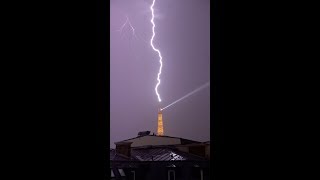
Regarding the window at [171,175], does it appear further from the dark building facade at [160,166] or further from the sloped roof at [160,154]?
the sloped roof at [160,154]

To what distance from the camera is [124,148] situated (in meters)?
5.74

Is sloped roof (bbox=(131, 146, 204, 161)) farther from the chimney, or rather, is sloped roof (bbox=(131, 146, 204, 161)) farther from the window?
the window

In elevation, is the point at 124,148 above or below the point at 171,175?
above

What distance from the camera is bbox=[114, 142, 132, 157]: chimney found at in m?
5.66

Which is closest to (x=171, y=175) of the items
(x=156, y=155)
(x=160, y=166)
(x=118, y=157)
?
(x=160, y=166)

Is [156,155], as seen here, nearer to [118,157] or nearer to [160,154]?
[160,154]
